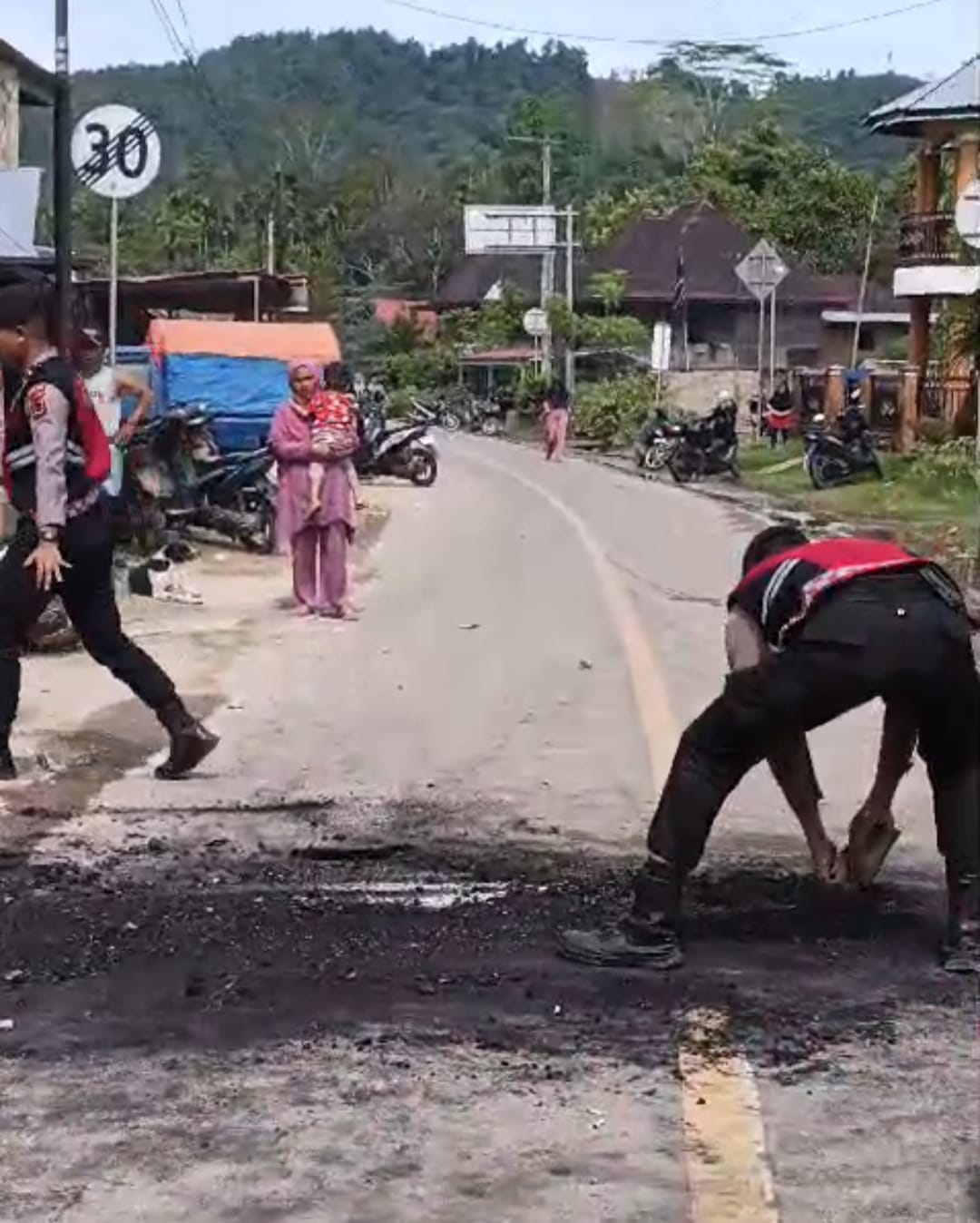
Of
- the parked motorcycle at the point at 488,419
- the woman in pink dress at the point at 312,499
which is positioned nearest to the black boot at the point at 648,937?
the woman in pink dress at the point at 312,499

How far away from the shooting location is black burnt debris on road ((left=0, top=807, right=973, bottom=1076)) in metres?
4.78

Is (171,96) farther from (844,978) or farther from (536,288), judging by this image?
(536,288)

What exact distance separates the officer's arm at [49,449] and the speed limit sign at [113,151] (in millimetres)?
7336

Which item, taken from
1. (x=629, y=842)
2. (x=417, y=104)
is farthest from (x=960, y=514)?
(x=417, y=104)

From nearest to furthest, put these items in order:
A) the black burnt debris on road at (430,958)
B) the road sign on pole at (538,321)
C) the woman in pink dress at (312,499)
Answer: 1. the black burnt debris on road at (430,958)
2. the woman in pink dress at (312,499)
3. the road sign on pole at (538,321)

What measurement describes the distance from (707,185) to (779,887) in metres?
60.2

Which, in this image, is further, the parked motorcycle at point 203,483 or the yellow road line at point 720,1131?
the parked motorcycle at point 203,483

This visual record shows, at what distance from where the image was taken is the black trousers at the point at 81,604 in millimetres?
7375

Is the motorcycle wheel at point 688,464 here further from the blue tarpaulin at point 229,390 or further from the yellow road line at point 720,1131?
the yellow road line at point 720,1131

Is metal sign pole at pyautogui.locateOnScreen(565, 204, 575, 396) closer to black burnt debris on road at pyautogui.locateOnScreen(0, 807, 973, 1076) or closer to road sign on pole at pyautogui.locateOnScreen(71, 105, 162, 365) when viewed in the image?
road sign on pole at pyautogui.locateOnScreen(71, 105, 162, 365)

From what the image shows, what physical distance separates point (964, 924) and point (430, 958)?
1.36 metres

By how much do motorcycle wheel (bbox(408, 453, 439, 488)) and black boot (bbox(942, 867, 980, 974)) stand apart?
959 inches

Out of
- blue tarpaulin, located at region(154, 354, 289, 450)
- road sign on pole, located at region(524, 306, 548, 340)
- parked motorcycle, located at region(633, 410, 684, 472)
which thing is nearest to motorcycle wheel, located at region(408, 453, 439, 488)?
parked motorcycle, located at region(633, 410, 684, 472)

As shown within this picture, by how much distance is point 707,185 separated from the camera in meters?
64.4
